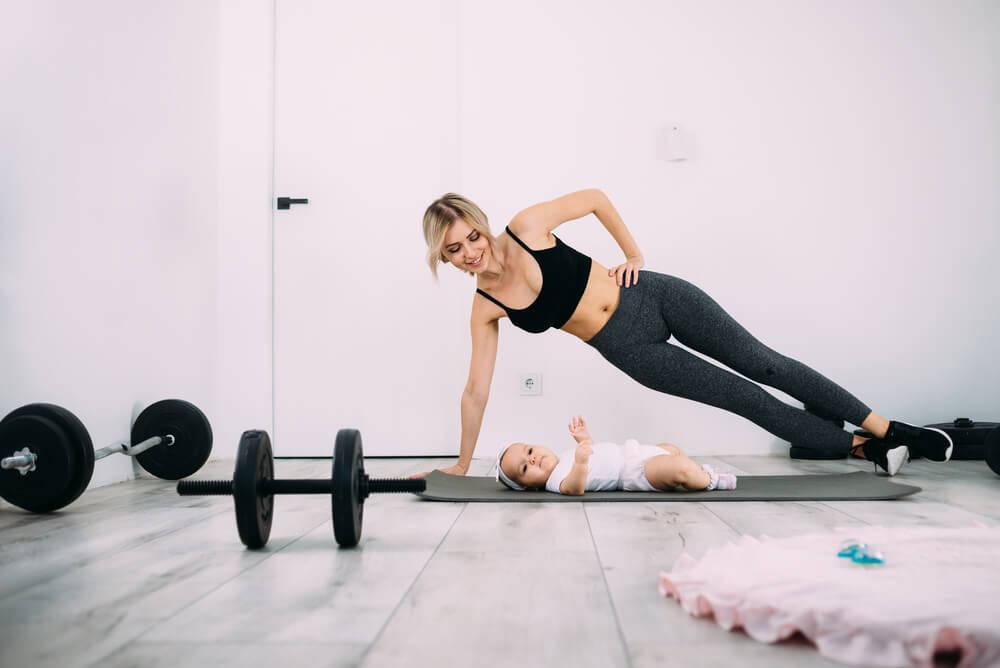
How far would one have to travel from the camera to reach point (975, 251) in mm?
3121

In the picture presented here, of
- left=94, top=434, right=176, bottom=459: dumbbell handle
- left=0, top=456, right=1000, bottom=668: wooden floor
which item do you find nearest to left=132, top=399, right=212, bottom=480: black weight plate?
left=94, top=434, right=176, bottom=459: dumbbell handle

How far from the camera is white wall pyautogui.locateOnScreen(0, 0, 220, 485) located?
1913 millimetres

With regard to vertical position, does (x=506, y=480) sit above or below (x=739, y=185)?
below

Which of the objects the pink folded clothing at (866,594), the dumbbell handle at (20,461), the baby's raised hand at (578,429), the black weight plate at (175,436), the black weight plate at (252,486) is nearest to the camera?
the pink folded clothing at (866,594)

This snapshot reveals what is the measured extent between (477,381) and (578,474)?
1.67ft

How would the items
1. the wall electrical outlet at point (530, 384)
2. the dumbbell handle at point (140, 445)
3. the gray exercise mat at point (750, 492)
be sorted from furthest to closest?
the wall electrical outlet at point (530, 384), the dumbbell handle at point (140, 445), the gray exercise mat at point (750, 492)

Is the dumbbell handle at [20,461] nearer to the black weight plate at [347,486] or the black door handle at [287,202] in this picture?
the black weight plate at [347,486]

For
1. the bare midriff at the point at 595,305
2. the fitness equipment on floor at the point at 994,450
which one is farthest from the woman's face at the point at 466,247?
the fitness equipment on floor at the point at 994,450

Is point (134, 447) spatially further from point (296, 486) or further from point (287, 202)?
point (287, 202)

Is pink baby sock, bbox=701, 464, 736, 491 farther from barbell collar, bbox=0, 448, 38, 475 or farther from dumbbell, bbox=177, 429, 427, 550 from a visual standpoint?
barbell collar, bbox=0, 448, 38, 475

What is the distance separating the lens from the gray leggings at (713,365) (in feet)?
7.03

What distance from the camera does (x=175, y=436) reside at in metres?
2.27

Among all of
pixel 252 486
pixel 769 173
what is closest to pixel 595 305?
pixel 252 486

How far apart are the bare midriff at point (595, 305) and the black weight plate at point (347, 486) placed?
1.06 metres
